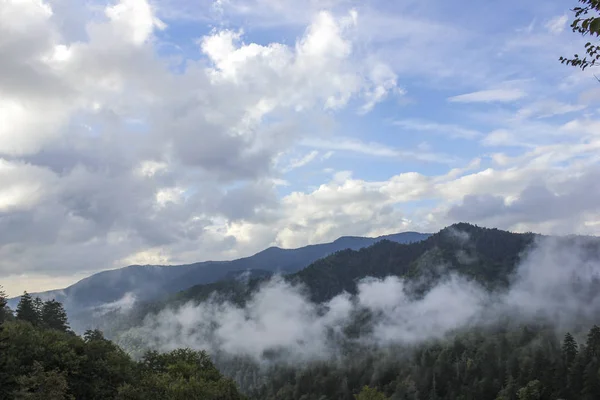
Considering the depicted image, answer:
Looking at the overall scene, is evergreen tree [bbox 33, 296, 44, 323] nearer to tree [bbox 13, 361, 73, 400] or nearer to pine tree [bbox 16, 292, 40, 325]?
pine tree [bbox 16, 292, 40, 325]

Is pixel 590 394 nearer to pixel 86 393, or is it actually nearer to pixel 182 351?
pixel 182 351

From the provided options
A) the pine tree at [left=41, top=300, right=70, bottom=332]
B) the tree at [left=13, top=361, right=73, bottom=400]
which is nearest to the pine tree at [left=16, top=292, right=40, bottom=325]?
the pine tree at [left=41, top=300, right=70, bottom=332]

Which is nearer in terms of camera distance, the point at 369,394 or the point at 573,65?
the point at 573,65

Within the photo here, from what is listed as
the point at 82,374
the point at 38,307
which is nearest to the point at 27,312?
the point at 38,307

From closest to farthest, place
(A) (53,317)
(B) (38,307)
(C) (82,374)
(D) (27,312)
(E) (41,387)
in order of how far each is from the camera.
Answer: (E) (41,387)
(C) (82,374)
(D) (27,312)
(A) (53,317)
(B) (38,307)

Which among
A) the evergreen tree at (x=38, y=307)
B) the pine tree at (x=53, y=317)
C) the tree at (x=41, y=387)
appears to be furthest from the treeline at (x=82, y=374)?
the pine tree at (x=53, y=317)

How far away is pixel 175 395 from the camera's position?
6875 centimetres

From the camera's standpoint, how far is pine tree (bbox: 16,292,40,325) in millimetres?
118000

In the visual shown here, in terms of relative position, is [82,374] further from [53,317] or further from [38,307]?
[38,307]

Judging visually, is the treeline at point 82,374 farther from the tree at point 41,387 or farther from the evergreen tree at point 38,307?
the evergreen tree at point 38,307

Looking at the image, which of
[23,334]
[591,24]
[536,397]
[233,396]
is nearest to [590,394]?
[536,397]

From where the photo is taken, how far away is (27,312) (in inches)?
4729

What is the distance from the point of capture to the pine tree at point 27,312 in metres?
118

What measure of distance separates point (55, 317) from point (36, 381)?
88985 millimetres
